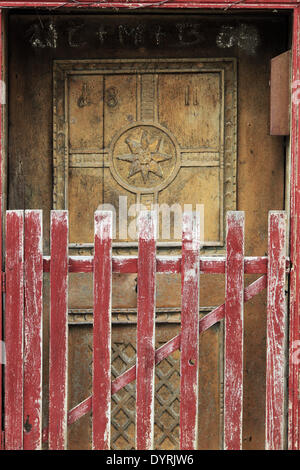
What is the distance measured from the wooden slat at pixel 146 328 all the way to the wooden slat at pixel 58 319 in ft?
1.11

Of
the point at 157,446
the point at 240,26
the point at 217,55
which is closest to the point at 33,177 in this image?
the point at 217,55

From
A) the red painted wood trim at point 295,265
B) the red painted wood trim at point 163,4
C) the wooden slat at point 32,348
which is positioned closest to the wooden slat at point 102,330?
the wooden slat at point 32,348

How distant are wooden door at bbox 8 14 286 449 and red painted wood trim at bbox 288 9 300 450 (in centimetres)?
60

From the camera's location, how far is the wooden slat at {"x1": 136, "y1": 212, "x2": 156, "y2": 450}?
2391mm

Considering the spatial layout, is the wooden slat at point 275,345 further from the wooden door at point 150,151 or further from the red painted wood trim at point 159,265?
the wooden door at point 150,151

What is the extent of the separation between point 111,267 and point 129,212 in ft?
2.66

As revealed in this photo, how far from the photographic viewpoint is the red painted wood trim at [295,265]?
253cm

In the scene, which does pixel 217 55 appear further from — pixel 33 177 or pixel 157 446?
pixel 157 446

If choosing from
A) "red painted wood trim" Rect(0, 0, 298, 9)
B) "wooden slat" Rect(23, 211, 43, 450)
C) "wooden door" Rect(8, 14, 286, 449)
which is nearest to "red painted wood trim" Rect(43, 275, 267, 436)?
"wooden slat" Rect(23, 211, 43, 450)

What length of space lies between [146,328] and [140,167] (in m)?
1.10

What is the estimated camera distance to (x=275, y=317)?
247 centimetres

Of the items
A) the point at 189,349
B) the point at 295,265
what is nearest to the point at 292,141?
the point at 295,265

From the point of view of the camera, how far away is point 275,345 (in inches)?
97.4

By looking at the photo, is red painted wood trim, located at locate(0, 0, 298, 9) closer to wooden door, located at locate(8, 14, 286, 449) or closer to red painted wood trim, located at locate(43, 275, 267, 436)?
wooden door, located at locate(8, 14, 286, 449)
